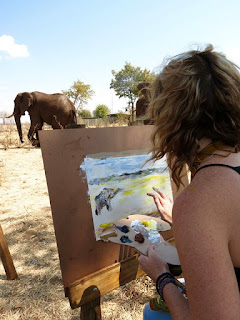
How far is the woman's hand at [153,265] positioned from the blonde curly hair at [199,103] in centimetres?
39

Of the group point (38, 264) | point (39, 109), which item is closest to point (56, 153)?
point (38, 264)

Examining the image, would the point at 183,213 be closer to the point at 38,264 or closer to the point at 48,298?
the point at 48,298

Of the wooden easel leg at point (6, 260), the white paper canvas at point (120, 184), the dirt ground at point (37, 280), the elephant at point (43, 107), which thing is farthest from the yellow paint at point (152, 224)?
the elephant at point (43, 107)

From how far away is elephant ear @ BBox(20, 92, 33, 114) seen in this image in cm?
758

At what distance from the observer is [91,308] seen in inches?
44.9

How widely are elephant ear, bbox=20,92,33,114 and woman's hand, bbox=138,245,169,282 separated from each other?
7491mm

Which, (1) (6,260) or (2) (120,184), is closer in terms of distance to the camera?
(2) (120,184)

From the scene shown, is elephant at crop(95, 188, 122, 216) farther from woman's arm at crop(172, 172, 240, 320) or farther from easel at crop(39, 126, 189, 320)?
woman's arm at crop(172, 172, 240, 320)

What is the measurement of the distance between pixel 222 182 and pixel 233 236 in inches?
5.2

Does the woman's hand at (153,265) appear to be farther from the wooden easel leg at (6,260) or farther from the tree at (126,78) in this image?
the tree at (126,78)

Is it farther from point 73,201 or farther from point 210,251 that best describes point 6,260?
point 210,251

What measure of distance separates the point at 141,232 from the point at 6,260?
120 centimetres

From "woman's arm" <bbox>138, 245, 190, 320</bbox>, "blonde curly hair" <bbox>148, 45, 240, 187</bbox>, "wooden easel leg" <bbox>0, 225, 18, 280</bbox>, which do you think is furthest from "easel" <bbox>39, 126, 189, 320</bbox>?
"wooden easel leg" <bbox>0, 225, 18, 280</bbox>

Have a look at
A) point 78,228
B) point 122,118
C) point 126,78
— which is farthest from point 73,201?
point 126,78
